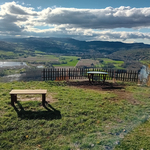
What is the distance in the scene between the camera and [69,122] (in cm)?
600

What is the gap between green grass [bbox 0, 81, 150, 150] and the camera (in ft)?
15.5

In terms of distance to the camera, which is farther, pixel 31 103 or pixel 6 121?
pixel 31 103

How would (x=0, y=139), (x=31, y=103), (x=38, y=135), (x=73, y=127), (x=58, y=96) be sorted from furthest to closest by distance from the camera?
(x=58, y=96) → (x=31, y=103) → (x=73, y=127) → (x=38, y=135) → (x=0, y=139)

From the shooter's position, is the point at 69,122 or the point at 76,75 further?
the point at 76,75

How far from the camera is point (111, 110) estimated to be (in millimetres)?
7336

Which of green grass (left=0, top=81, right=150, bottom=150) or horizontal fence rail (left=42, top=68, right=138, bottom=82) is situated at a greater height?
horizontal fence rail (left=42, top=68, right=138, bottom=82)

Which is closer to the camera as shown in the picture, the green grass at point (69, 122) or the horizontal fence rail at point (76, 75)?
the green grass at point (69, 122)

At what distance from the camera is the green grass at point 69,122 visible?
4715 mm

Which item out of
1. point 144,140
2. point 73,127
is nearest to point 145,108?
point 144,140

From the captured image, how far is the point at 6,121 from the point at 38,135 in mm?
1625

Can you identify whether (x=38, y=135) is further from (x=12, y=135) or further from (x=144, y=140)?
(x=144, y=140)

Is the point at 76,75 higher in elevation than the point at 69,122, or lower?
higher

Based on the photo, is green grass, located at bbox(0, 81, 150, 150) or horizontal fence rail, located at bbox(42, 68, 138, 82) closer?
green grass, located at bbox(0, 81, 150, 150)

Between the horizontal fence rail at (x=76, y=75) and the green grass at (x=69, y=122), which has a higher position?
the horizontal fence rail at (x=76, y=75)
